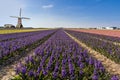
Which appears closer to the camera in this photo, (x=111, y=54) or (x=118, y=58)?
(x=118, y=58)

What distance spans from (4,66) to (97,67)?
500cm

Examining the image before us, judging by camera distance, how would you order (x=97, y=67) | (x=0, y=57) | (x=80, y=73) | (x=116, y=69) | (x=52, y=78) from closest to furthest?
1. (x=52, y=78)
2. (x=80, y=73)
3. (x=97, y=67)
4. (x=116, y=69)
5. (x=0, y=57)

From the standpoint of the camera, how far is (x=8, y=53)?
11.5 metres

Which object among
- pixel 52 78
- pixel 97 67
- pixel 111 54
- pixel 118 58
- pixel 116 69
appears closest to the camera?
pixel 52 78

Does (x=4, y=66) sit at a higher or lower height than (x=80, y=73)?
lower

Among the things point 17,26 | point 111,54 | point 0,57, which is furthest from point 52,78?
point 17,26

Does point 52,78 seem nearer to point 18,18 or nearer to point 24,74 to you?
point 24,74

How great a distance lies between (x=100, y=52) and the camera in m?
14.5

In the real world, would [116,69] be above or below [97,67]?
below

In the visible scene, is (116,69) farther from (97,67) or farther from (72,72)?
(72,72)

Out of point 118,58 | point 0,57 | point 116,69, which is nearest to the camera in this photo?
point 116,69

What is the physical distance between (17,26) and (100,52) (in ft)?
269

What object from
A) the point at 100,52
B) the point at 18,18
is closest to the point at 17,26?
the point at 18,18

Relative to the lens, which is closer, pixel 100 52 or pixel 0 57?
pixel 0 57
